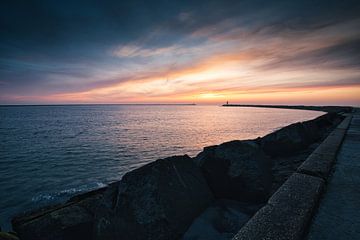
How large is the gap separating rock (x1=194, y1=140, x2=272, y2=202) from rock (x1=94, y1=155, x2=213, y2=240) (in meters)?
0.80

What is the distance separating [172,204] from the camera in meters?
3.12

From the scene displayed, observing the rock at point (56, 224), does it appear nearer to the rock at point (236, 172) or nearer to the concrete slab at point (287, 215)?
the rock at point (236, 172)

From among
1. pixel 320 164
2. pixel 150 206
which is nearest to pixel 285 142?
pixel 320 164

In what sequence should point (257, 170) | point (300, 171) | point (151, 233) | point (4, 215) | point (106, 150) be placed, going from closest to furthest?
point (151, 233), point (300, 171), point (257, 170), point (4, 215), point (106, 150)

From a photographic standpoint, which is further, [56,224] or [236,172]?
[236,172]

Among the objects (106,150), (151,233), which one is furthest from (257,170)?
(106,150)

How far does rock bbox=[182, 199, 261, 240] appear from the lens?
10.2ft

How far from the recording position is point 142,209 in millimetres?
2988

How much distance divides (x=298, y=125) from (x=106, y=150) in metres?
14.1

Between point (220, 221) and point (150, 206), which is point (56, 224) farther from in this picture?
point (220, 221)

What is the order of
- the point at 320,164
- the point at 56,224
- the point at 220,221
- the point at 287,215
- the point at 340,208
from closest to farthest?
the point at 287,215 → the point at 340,208 → the point at 220,221 → the point at 56,224 → the point at 320,164

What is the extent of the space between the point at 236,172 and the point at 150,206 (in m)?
2.03

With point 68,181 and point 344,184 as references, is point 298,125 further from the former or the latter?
point 68,181

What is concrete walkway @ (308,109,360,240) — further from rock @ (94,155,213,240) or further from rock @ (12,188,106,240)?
rock @ (12,188,106,240)
